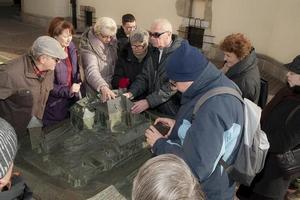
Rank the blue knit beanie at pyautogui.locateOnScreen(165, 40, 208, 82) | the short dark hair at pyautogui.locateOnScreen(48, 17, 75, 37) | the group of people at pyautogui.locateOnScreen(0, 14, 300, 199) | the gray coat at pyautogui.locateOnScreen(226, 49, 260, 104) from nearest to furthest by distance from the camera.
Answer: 1. the group of people at pyautogui.locateOnScreen(0, 14, 300, 199)
2. the blue knit beanie at pyautogui.locateOnScreen(165, 40, 208, 82)
3. the gray coat at pyautogui.locateOnScreen(226, 49, 260, 104)
4. the short dark hair at pyautogui.locateOnScreen(48, 17, 75, 37)

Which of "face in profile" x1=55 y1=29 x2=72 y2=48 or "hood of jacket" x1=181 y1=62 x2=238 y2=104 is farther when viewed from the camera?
"face in profile" x1=55 y1=29 x2=72 y2=48

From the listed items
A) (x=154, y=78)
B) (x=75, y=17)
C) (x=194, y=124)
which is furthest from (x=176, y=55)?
(x=75, y=17)

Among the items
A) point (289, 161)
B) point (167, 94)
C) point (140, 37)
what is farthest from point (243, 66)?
point (140, 37)

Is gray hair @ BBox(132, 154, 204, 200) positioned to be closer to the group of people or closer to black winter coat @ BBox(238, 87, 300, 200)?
the group of people

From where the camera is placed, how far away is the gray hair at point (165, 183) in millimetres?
1417

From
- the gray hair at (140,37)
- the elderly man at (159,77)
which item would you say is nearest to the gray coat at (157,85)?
the elderly man at (159,77)

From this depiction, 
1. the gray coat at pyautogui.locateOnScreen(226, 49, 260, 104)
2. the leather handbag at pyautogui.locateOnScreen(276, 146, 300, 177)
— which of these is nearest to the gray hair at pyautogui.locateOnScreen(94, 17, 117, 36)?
the gray coat at pyautogui.locateOnScreen(226, 49, 260, 104)

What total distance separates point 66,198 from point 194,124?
106 centimetres

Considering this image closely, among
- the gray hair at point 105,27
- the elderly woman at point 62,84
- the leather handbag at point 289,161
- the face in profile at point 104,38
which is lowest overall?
the leather handbag at point 289,161

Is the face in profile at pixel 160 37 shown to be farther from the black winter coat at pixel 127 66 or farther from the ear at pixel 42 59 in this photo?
the ear at pixel 42 59

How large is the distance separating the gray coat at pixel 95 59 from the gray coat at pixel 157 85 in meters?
0.39

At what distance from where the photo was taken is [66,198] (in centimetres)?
250

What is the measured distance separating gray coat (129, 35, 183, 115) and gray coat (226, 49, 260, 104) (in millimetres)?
635

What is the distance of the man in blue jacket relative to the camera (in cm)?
212
